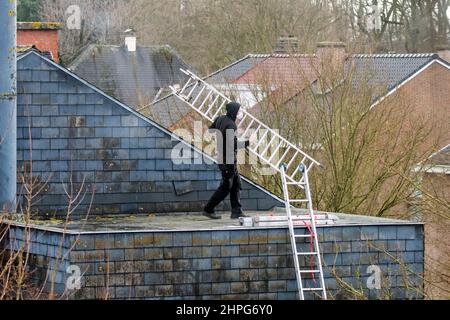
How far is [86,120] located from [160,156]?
1.34 meters

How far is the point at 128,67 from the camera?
55.5 m

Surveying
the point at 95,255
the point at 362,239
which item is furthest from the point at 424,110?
the point at 95,255

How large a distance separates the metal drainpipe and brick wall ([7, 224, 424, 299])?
1.36m

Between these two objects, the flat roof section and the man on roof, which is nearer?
the flat roof section

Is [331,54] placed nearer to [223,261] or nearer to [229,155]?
[229,155]

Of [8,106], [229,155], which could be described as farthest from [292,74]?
[8,106]

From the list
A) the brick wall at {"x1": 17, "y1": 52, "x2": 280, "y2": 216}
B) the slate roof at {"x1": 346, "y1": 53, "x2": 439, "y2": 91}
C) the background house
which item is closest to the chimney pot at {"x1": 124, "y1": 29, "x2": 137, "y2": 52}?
the slate roof at {"x1": 346, "y1": 53, "x2": 439, "y2": 91}

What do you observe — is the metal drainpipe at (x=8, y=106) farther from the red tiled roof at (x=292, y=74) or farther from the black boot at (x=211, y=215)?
the red tiled roof at (x=292, y=74)

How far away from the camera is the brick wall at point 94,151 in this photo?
19.8 metres

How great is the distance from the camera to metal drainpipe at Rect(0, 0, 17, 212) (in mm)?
18219

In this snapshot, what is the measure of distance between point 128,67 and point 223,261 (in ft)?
129

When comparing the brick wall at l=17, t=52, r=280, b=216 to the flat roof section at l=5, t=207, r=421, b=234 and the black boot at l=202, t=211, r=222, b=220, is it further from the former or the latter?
the black boot at l=202, t=211, r=222, b=220

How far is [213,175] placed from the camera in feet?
67.5
